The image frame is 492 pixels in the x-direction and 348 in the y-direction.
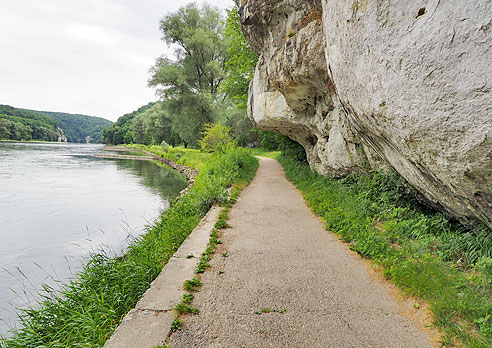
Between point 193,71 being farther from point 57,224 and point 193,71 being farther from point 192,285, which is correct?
point 192,285

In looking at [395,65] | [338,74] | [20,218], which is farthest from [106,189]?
[395,65]

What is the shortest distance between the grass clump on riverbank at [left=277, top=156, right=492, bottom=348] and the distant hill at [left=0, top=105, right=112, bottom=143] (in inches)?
3376

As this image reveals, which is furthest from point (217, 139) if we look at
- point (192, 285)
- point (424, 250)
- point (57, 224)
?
point (424, 250)

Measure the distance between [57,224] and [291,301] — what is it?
27.2 ft

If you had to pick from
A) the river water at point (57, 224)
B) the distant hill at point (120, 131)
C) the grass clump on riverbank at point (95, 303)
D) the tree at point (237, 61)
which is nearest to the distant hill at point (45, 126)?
the distant hill at point (120, 131)

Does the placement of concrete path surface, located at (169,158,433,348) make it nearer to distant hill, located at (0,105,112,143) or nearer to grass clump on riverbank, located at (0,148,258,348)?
grass clump on riverbank, located at (0,148,258,348)

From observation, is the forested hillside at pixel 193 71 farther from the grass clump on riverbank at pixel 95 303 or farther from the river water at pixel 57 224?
the grass clump on riverbank at pixel 95 303

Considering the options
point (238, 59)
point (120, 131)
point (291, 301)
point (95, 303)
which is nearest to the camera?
point (291, 301)

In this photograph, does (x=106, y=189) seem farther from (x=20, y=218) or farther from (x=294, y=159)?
(x=294, y=159)

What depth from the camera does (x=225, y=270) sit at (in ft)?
11.6

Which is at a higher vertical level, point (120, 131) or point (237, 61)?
point (237, 61)

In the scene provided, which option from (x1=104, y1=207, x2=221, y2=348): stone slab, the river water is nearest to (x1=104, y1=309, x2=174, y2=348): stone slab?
(x1=104, y1=207, x2=221, y2=348): stone slab

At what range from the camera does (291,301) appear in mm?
2867

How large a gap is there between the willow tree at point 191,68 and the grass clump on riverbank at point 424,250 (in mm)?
20717
